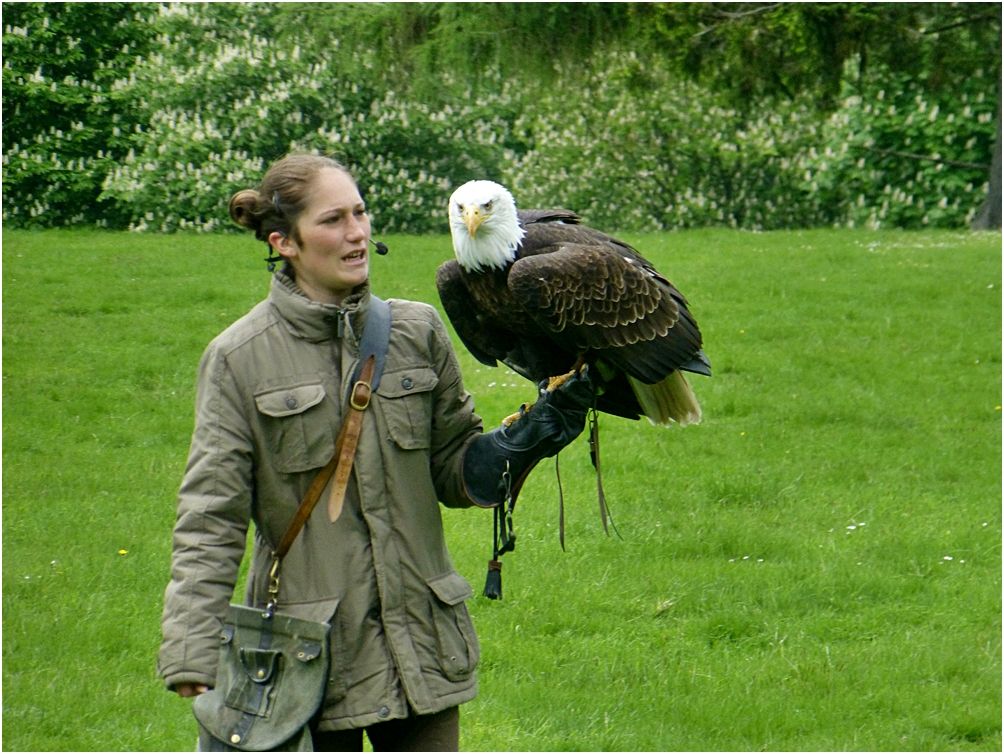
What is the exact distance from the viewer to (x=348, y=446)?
2629 mm

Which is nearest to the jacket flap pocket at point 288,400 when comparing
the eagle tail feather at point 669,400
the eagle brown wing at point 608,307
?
the eagle brown wing at point 608,307

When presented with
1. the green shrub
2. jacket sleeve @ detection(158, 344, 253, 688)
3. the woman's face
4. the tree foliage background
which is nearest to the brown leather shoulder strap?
jacket sleeve @ detection(158, 344, 253, 688)

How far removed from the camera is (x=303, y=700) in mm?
2535

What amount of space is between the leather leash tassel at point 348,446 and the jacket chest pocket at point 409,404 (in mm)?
63

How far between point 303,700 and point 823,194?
1459cm

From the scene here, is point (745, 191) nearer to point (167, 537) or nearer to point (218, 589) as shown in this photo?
point (167, 537)

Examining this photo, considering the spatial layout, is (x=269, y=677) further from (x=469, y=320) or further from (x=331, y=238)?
(x=469, y=320)

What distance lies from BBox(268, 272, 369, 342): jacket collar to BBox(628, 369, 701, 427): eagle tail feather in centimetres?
163

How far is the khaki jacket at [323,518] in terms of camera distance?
2582mm

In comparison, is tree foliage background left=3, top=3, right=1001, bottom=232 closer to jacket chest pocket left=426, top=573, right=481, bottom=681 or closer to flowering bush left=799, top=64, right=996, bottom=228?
flowering bush left=799, top=64, right=996, bottom=228

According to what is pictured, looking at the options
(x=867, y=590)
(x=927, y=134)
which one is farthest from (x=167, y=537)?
(x=927, y=134)

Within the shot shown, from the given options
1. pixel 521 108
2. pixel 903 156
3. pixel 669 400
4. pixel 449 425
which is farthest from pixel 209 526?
→ pixel 903 156

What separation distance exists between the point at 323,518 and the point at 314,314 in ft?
1.53

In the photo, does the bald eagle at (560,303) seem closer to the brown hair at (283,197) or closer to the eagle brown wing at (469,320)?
the eagle brown wing at (469,320)
